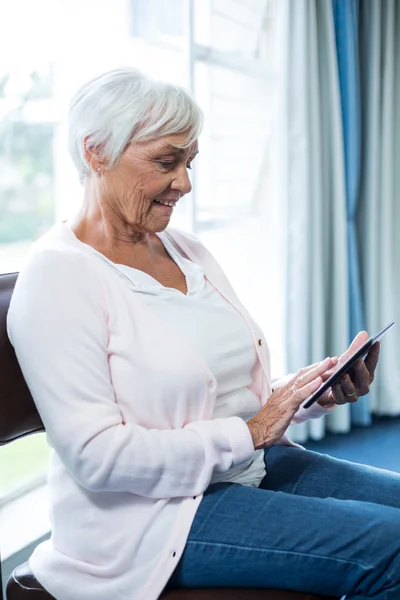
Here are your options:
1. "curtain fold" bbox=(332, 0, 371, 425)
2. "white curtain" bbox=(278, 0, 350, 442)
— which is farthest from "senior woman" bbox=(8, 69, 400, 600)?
"curtain fold" bbox=(332, 0, 371, 425)

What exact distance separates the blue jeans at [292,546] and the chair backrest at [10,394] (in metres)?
0.33

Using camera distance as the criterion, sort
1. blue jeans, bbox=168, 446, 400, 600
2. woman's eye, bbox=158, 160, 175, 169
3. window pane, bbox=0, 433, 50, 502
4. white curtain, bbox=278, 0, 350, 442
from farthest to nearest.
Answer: white curtain, bbox=278, 0, 350, 442 → window pane, bbox=0, 433, 50, 502 → woman's eye, bbox=158, 160, 175, 169 → blue jeans, bbox=168, 446, 400, 600

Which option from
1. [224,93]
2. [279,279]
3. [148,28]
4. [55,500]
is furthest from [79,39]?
[55,500]

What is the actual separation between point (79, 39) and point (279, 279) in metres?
1.26

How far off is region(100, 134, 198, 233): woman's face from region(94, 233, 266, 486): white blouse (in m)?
0.11

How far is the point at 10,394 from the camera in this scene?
4.24 feet

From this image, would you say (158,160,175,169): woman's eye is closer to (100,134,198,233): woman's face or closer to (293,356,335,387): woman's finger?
(100,134,198,233): woman's face

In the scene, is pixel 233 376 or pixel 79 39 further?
pixel 79 39

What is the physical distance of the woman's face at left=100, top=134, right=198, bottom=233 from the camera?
1.38 metres

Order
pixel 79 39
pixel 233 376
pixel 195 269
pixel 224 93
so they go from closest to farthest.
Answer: pixel 233 376 < pixel 195 269 < pixel 79 39 < pixel 224 93

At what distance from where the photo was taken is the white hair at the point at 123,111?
134cm

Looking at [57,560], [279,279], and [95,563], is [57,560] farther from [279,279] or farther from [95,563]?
[279,279]

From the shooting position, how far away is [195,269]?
1576 millimetres

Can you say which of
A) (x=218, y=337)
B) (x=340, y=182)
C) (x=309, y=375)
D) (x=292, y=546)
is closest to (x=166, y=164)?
(x=218, y=337)
